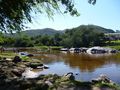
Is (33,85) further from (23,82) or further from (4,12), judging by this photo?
(4,12)

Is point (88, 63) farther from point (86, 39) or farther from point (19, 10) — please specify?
point (86, 39)

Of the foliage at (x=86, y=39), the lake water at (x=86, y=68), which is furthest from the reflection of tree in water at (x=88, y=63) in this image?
the foliage at (x=86, y=39)

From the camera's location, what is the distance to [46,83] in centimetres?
1697

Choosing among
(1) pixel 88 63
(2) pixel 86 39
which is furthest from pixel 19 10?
(2) pixel 86 39

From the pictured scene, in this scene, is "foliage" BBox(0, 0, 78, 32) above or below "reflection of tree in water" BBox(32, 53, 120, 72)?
above

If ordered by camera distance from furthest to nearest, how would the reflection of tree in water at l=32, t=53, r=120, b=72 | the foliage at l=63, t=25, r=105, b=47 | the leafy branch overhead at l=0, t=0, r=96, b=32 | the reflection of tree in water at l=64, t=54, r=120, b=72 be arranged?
the foliage at l=63, t=25, r=105, b=47, the reflection of tree in water at l=32, t=53, r=120, b=72, the reflection of tree in water at l=64, t=54, r=120, b=72, the leafy branch overhead at l=0, t=0, r=96, b=32

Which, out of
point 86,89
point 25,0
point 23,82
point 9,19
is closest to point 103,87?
point 86,89

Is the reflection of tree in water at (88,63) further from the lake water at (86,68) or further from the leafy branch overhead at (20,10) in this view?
the leafy branch overhead at (20,10)

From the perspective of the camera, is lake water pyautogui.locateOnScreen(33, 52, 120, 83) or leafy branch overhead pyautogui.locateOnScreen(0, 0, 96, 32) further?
lake water pyautogui.locateOnScreen(33, 52, 120, 83)

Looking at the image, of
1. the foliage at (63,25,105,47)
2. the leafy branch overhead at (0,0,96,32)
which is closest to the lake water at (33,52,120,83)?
the leafy branch overhead at (0,0,96,32)

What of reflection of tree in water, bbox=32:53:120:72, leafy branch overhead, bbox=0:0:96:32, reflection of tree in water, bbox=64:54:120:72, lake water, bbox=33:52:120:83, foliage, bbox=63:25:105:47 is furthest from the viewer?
→ foliage, bbox=63:25:105:47

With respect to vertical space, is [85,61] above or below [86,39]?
below

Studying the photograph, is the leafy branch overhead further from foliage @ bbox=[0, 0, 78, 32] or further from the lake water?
the lake water

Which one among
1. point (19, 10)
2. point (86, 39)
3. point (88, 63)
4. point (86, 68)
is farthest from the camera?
point (86, 39)
